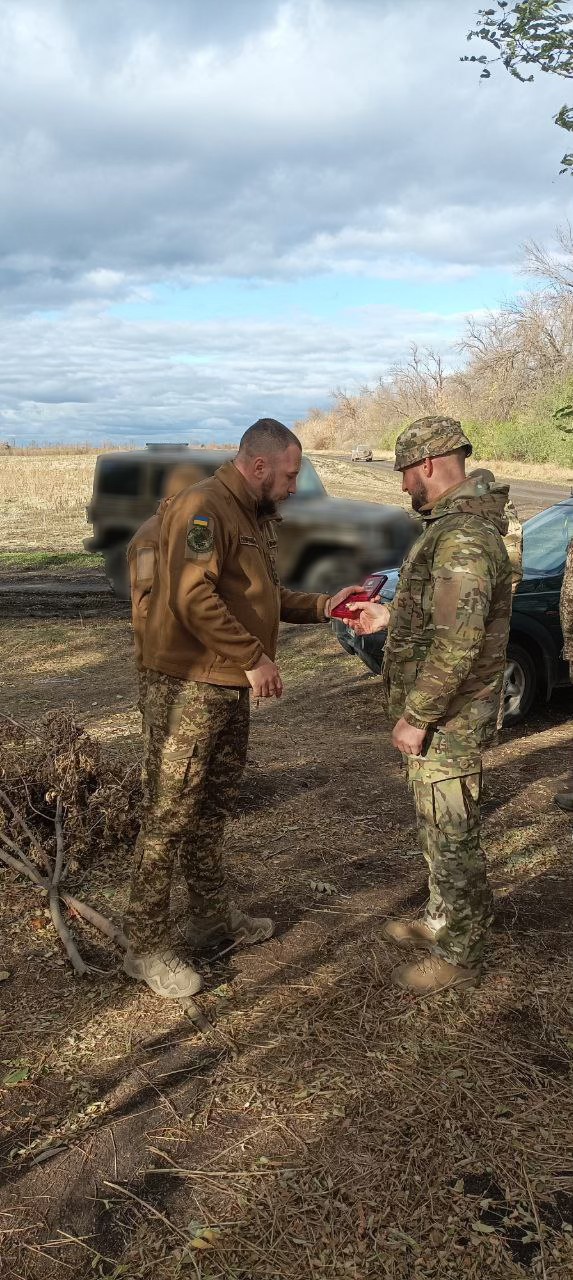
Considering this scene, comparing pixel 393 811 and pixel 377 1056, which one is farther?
pixel 393 811

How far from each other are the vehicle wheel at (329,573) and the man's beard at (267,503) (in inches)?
286

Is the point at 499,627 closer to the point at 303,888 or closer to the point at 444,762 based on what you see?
the point at 444,762

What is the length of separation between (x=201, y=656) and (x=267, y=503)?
1.89 ft

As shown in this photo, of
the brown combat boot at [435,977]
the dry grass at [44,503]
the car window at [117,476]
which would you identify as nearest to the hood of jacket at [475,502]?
the brown combat boot at [435,977]

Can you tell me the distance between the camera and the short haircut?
2.96 m

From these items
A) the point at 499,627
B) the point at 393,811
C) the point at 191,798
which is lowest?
the point at 393,811

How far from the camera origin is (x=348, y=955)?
3.50 metres

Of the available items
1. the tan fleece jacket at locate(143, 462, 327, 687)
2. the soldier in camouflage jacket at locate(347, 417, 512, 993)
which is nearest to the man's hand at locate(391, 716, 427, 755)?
the soldier in camouflage jacket at locate(347, 417, 512, 993)

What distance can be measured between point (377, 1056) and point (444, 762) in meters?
0.97

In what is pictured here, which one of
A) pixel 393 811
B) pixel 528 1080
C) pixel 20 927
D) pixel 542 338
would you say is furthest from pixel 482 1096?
pixel 542 338

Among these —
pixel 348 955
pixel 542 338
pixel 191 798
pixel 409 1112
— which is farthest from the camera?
pixel 542 338

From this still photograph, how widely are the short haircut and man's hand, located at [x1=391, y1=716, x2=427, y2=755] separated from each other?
1.01m

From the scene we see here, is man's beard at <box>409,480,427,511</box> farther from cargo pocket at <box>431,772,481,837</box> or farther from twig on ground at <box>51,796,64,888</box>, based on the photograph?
twig on ground at <box>51,796,64,888</box>

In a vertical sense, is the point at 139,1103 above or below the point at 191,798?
below
